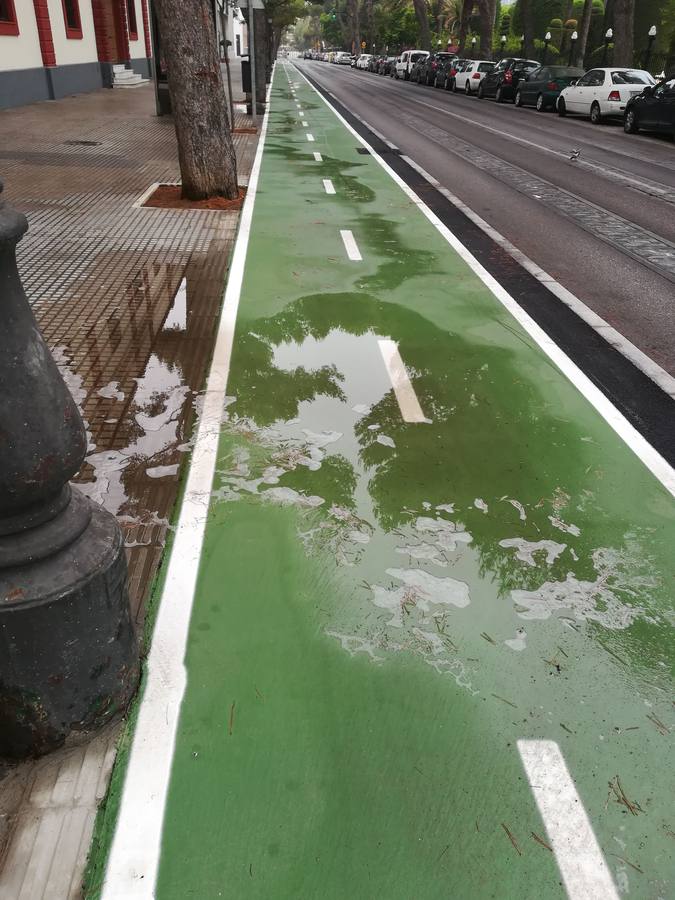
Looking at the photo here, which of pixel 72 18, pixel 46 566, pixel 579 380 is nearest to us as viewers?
pixel 46 566

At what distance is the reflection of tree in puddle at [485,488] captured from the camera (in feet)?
11.5

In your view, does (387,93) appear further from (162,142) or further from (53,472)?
(53,472)

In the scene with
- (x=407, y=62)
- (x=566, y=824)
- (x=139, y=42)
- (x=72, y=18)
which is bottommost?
(x=566, y=824)

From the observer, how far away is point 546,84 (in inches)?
1120

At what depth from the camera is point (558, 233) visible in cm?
1095

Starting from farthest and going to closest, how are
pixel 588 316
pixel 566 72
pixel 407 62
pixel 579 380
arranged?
pixel 407 62, pixel 566 72, pixel 588 316, pixel 579 380

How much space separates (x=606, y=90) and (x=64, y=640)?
28207mm

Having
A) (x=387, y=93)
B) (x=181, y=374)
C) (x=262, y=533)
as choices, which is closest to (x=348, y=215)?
(x=181, y=374)

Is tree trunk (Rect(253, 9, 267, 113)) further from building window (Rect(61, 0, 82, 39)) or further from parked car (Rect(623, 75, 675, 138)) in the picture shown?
parked car (Rect(623, 75, 675, 138))

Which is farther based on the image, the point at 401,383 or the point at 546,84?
the point at 546,84

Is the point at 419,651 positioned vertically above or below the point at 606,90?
below

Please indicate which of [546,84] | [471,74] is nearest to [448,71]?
[471,74]

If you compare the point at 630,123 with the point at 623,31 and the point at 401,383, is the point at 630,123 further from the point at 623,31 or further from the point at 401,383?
the point at 401,383

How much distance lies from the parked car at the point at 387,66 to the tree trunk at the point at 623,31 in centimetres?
2908
